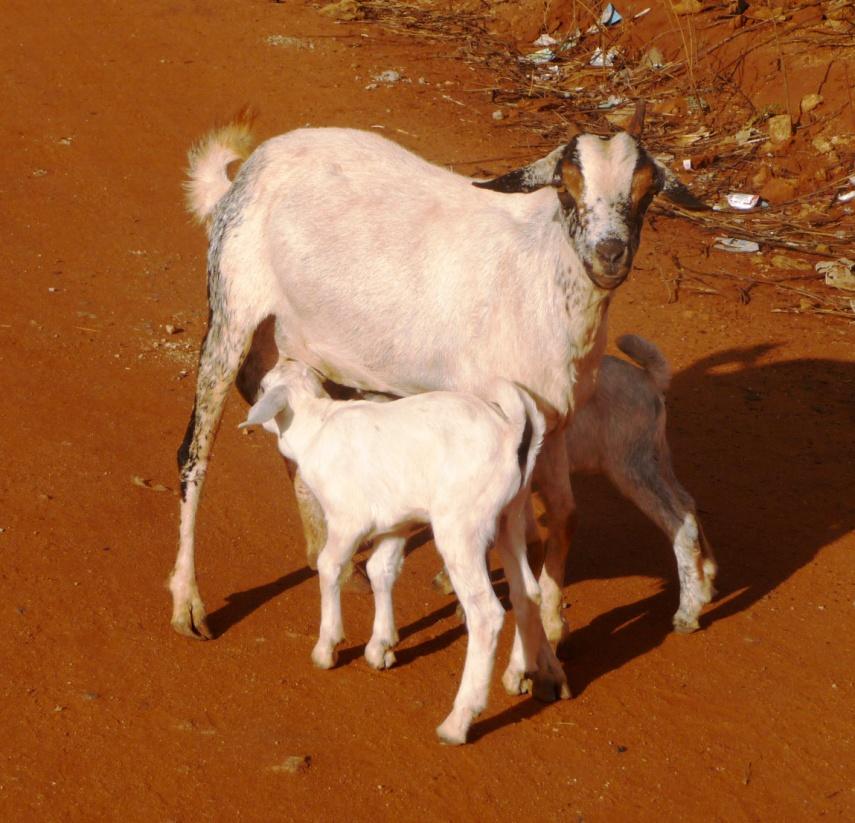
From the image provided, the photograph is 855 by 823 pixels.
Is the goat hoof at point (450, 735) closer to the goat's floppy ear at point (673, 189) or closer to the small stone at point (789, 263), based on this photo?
the goat's floppy ear at point (673, 189)

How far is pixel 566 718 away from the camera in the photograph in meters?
5.63

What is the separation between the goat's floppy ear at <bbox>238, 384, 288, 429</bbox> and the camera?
556 centimetres

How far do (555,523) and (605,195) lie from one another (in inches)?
62.8

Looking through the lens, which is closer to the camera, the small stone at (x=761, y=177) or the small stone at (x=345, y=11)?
the small stone at (x=761, y=177)

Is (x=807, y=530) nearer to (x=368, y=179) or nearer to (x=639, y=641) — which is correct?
(x=639, y=641)

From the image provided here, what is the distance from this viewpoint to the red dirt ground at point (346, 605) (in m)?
5.16

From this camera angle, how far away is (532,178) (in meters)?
5.71

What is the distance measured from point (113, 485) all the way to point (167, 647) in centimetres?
155

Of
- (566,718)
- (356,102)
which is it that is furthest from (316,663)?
(356,102)

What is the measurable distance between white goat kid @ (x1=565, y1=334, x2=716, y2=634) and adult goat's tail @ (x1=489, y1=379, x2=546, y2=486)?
1104mm

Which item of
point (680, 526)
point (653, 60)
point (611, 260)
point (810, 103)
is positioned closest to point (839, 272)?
point (810, 103)

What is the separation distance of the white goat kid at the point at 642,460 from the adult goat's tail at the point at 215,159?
7.65 ft

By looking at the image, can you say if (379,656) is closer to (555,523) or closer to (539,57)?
(555,523)

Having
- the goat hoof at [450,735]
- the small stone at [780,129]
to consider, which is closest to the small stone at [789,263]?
the small stone at [780,129]
